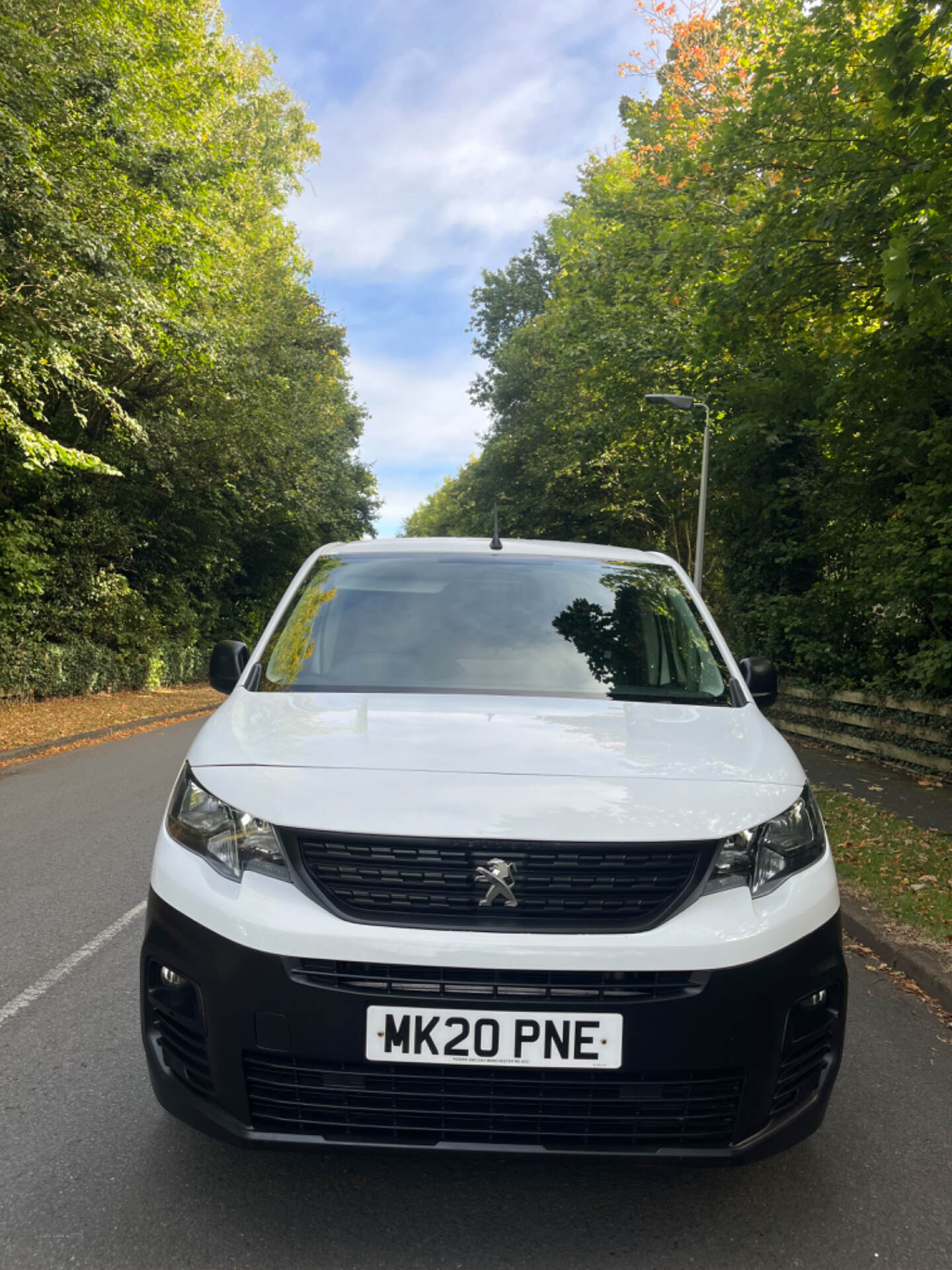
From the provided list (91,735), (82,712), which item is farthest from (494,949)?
(82,712)

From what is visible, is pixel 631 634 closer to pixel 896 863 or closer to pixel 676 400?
pixel 896 863

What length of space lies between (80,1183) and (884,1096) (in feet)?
8.44

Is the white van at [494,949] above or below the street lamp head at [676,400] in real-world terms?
below

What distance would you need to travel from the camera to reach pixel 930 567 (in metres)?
11.7

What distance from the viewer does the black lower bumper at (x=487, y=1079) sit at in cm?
250

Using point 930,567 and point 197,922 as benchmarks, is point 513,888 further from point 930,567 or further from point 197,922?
point 930,567

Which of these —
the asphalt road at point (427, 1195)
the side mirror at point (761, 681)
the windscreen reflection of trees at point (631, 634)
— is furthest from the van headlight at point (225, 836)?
the side mirror at point (761, 681)

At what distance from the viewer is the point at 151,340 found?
655 inches

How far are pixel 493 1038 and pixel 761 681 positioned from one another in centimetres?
204

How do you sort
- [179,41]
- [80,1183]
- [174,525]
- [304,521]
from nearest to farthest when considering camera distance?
[80,1183] → [179,41] → [174,525] → [304,521]

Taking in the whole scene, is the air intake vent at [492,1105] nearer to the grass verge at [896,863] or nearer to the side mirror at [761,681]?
the side mirror at [761,681]

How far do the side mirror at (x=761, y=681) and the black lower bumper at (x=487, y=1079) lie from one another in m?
1.54

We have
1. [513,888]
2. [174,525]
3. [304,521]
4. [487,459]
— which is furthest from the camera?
[487,459]

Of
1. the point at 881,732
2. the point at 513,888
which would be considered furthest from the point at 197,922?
the point at 881,732
